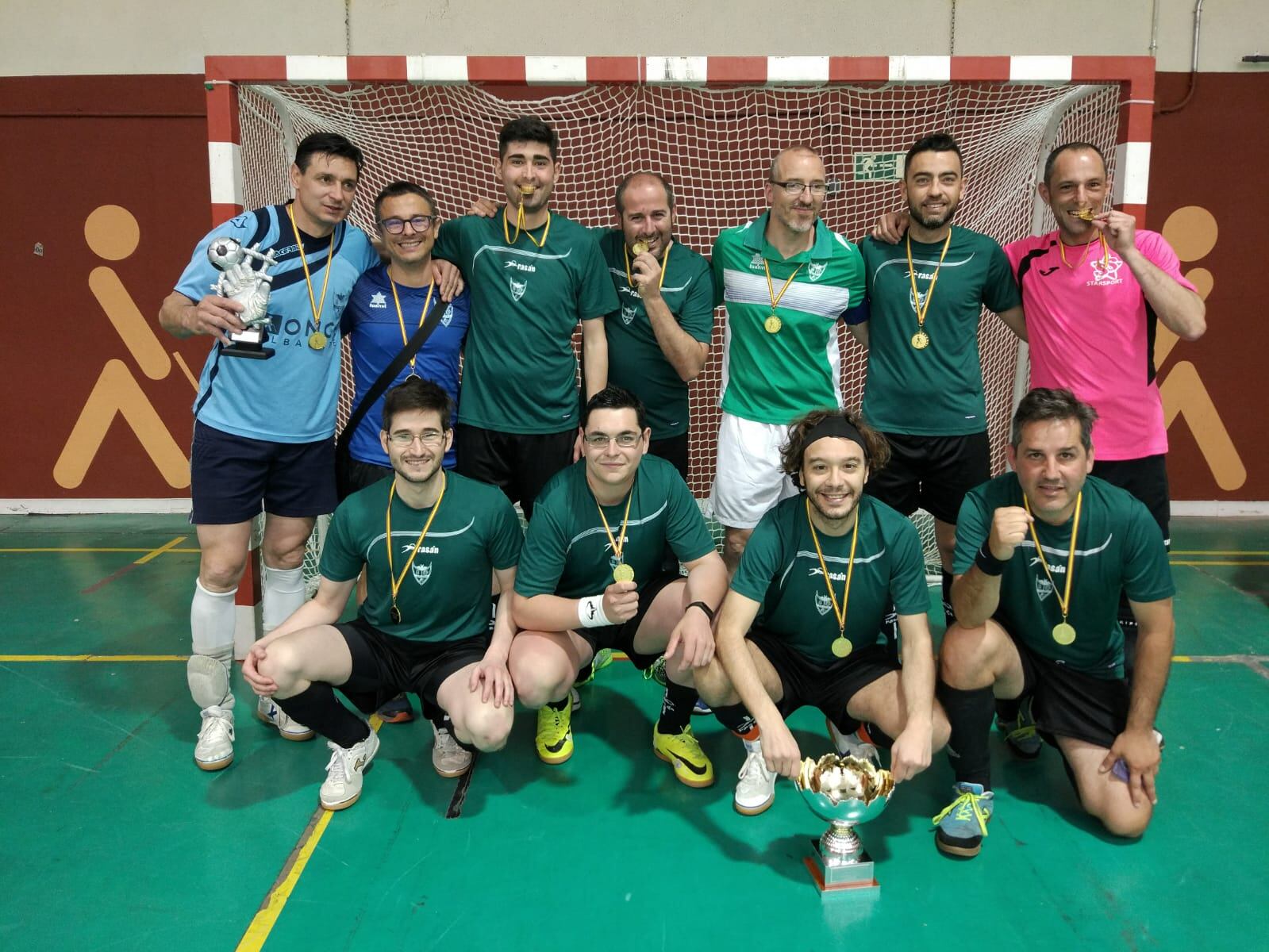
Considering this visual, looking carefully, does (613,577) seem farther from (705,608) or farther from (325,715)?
(325,715)

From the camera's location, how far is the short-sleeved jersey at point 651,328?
12.1 feet

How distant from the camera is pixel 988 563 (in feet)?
8.87

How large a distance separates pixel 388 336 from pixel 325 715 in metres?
1.47

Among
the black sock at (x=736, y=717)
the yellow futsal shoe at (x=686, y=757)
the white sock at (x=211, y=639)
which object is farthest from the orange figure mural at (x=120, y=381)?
the black sock at (x=736, y=717)

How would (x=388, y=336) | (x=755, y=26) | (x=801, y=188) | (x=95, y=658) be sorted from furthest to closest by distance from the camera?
1. (x=755, y=26)
2. (x=95, y=658)
3. (x=388, y=336)
4. (x=801, y=188)

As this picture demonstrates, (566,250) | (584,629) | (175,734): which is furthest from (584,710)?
(566,250)

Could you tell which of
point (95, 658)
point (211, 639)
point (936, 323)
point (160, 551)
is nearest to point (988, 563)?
point (936, 323)

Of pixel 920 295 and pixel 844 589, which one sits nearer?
pixel 844 589

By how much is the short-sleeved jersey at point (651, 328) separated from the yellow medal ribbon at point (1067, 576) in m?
1.50

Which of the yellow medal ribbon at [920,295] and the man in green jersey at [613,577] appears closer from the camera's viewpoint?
the man in green jersey at [613,577]

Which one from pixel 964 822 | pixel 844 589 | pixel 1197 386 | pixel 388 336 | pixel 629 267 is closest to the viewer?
pixel 964 822

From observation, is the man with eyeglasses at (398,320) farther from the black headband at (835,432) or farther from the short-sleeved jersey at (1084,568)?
the short-sleeved jersey at (1084,568)

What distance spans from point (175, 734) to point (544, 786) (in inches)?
62.7

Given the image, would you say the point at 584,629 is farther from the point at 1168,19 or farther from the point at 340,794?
the point at 1168,19
